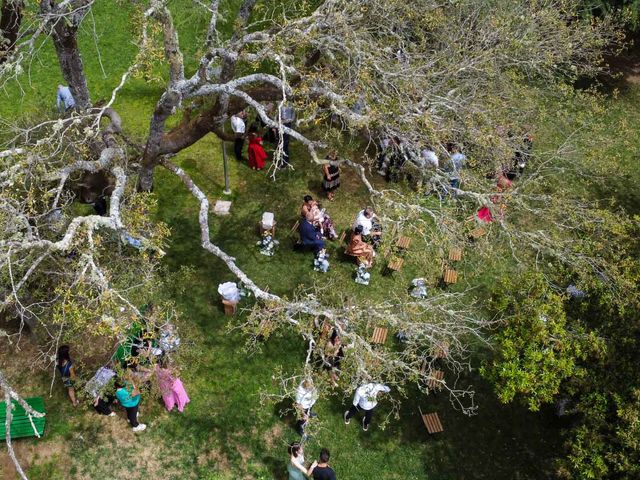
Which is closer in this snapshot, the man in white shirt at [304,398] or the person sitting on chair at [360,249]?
the man in white shirt at [304,398]

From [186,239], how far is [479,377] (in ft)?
23.8

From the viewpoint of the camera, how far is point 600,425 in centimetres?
858

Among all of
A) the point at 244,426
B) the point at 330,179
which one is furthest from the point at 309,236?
the point at 244,426

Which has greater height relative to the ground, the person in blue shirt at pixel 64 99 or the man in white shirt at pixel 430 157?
the person in blue shirt at pixel 64 99

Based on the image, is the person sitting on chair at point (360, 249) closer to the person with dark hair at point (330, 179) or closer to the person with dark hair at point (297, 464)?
the person with dark hair at point (330, 179)

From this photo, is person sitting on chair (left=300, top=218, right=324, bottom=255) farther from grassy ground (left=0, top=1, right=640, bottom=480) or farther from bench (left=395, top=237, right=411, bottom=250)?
bench (left=395, top=237, right=411, bottom=250)

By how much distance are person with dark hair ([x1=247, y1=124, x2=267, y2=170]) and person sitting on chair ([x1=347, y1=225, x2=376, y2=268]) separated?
3.64 meters

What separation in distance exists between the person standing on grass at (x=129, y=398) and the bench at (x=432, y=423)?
5295 millimetres

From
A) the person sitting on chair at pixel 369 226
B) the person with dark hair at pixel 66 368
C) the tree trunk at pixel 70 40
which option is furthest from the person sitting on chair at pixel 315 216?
the person with dark hair at pixel 66 368

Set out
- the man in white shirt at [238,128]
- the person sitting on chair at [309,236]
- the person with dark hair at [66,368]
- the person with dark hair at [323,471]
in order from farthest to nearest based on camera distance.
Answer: the man in white shirt at [238,128]
the person sitting on chair at [309,236]
the person with dark hair at [66,368]
the person with dark hair at [323,471]

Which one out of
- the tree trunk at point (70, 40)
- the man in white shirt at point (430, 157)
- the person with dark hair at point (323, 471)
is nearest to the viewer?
the person with dark hair at point (323, 471)

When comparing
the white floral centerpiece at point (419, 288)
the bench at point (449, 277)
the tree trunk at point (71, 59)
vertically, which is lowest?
the bench at point (449, 277)

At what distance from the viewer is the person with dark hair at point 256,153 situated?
14.4 m

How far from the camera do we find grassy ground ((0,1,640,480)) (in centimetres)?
945
